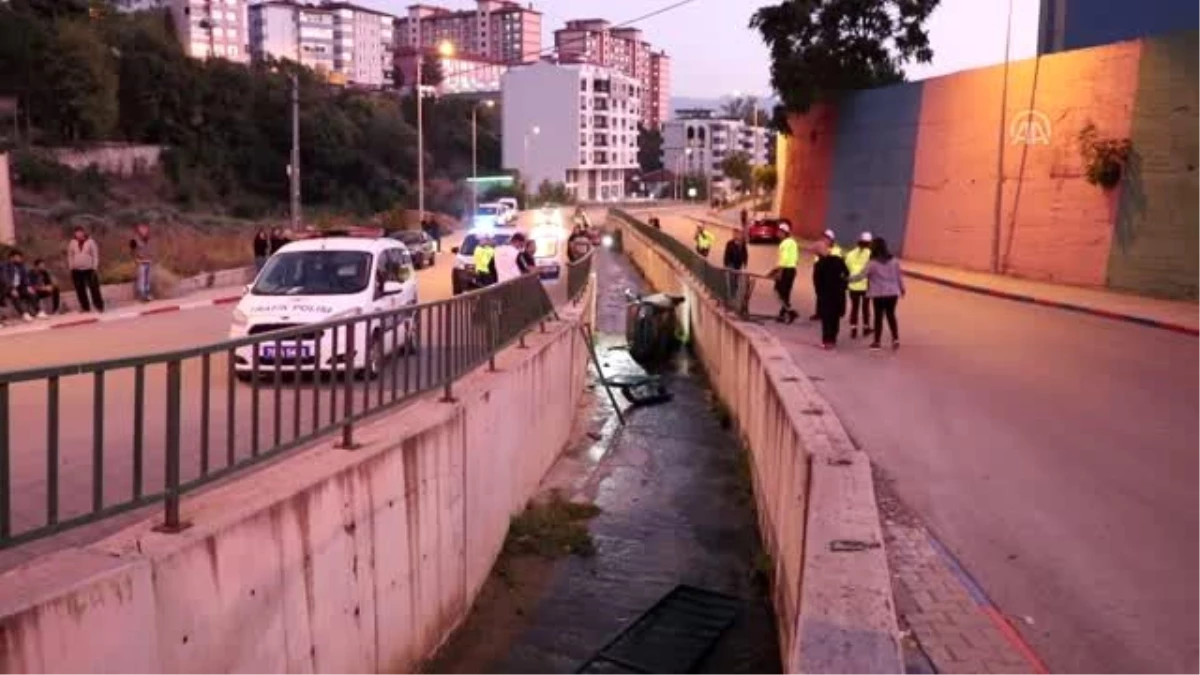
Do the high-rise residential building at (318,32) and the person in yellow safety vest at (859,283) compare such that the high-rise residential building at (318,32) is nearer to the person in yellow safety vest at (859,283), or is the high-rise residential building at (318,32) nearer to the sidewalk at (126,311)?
the sidewalk at (126,311)

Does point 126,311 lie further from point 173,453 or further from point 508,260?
point 173,453

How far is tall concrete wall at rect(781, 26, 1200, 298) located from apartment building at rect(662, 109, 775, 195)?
116 metres

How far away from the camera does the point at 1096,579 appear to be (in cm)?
614

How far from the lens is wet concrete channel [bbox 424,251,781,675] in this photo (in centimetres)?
838

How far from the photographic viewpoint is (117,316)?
Answer: 66.1 feet

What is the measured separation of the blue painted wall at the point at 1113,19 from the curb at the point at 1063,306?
9.39 meters

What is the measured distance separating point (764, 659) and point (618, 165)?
129 m

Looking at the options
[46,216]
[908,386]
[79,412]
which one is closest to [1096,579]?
[79,412]

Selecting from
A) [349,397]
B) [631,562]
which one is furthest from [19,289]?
[349,397]

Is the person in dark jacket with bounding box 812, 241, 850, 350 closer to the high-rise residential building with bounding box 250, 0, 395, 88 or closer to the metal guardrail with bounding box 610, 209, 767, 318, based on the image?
the metal guardrail with bounding box 610, 209, 767, 318

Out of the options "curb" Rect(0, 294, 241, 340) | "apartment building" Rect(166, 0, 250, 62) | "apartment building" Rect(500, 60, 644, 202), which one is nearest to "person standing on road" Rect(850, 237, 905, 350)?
"curb" Rect(0, 294, 241, 340)

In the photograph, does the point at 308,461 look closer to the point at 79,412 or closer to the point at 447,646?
the point at 79,412

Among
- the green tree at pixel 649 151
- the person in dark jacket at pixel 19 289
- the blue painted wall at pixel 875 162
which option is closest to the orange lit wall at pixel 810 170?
the blue painted wall at pixel 875 162

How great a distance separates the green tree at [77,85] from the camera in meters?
66.4
